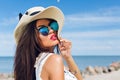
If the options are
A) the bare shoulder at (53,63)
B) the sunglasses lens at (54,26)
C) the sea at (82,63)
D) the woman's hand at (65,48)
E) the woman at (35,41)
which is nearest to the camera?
the bare shoulder at (53,63)

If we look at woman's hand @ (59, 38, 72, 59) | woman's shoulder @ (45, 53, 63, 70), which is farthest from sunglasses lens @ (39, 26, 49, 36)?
woman's hand @ (59, 38, 72, 59)

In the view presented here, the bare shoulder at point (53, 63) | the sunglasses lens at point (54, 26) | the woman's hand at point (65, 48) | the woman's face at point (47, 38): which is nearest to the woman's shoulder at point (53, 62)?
the bare shoulder at point (53, 63)

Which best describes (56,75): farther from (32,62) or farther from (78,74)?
(78,74)

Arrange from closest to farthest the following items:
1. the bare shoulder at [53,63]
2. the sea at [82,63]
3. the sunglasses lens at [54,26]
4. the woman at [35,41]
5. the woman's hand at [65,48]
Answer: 1. the bare shoulder at [53,63]
2. the woman at [35,41]
3. the sunglasses lens at [54,26]
4. the woman's hand at [65,48]
5. the sea at [82,63]

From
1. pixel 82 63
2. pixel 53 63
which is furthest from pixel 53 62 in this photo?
pixel 82 63

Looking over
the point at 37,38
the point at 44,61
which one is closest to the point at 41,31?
the point at 37,38

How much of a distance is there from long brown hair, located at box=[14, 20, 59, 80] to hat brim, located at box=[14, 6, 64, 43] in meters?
0.05

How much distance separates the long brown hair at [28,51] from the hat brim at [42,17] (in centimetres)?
5

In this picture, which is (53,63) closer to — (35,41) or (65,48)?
(35,41)

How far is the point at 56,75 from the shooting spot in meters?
3.04

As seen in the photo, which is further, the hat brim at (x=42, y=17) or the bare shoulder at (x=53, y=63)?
the hat brim at (x=42, y=17)

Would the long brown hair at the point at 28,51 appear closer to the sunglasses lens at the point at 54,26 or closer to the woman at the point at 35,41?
the woman at the point at 35,41

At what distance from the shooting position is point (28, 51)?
129 inches

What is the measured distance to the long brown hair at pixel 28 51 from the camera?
328cm
